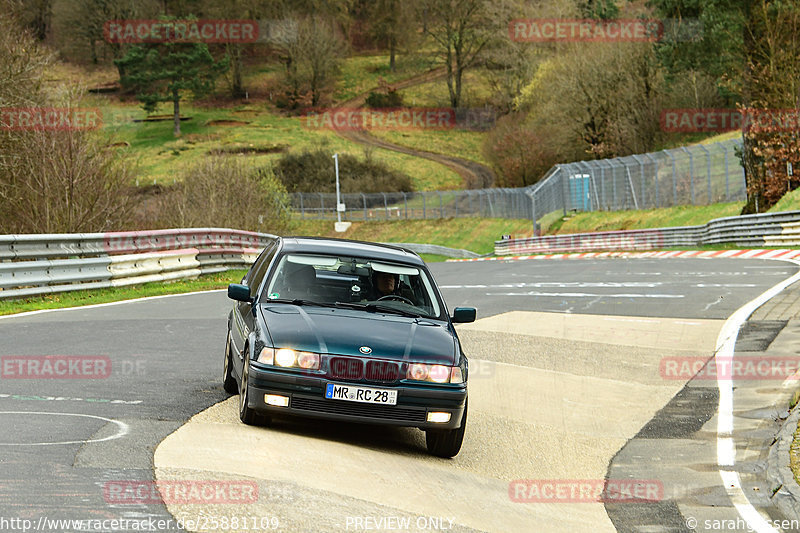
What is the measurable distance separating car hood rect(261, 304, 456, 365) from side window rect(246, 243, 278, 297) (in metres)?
0.75

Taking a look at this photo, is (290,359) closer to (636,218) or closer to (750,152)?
(750,152)

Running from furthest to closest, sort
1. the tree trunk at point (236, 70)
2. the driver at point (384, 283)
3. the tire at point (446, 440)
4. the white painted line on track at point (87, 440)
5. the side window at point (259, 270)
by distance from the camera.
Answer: the tree trunk at point (236, 70), the side window at point (259, 270), the driver at point (384, 283), the tire at point (446, 440), the white painted line on track at point (87, 440)

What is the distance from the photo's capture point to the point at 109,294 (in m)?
20.2

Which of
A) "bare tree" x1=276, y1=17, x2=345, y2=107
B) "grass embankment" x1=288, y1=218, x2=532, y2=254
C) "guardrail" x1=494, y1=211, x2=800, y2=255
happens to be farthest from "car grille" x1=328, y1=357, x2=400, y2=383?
"bare tree" x1=276, y1=17, x2=345, y2=107

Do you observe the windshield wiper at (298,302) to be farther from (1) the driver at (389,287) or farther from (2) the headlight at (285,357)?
(2) the headlight at (285,357)

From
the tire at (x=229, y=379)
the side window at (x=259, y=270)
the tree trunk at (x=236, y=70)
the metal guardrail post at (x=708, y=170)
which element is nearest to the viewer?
the side window at (x=259, y=270)

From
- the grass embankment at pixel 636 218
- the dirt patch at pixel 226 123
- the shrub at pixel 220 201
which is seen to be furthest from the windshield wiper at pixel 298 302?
the dirt patch at pixel 226 123

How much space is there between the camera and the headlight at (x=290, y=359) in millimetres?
7543

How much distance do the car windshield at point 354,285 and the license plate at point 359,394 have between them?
3.99 ft

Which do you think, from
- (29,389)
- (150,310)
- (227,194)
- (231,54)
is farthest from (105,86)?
(29,389)

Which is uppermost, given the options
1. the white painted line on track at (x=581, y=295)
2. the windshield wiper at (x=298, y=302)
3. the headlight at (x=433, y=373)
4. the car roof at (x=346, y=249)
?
the car roof at (x=346, y=249)

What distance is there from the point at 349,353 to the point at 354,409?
15.6 inches

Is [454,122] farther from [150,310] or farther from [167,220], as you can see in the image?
[150,310]

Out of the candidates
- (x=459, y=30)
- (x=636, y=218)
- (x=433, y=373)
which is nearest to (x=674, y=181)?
(x=636, y=218)
